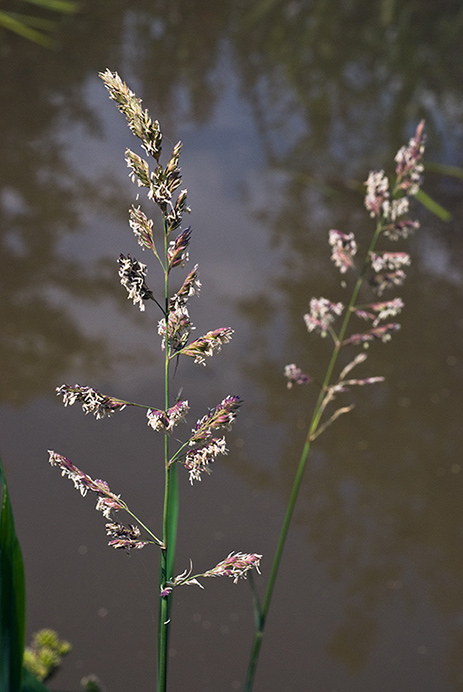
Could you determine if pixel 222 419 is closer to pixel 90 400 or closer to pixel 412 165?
pixel 90 400

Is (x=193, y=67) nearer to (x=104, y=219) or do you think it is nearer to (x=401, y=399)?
(x=104, y=219)

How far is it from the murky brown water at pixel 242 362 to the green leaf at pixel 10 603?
99 cm

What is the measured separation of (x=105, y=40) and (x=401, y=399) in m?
3.22

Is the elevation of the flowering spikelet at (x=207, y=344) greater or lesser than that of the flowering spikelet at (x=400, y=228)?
lesser

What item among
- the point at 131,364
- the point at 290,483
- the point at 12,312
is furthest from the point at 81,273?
the point at 290,483

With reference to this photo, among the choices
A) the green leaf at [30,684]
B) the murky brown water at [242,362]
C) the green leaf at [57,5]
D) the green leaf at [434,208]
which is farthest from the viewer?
the green leaf at [57,5]

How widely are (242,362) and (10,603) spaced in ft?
6.53

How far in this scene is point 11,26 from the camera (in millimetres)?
4410

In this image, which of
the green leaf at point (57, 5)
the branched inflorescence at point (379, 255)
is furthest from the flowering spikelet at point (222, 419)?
the green leaf at point (57, 5)

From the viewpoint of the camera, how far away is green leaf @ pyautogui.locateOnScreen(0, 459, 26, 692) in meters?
0.87

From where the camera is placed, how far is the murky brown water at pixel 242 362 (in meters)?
2.00

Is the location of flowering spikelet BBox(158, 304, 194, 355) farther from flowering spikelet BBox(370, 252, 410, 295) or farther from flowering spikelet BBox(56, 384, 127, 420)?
flowering spikelet BBox(370, 252, 410, 295)

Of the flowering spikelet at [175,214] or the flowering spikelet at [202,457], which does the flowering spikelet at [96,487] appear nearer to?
the flowering spikelet at [202,457]

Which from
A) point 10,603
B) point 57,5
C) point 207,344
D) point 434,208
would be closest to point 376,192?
point 207,344
